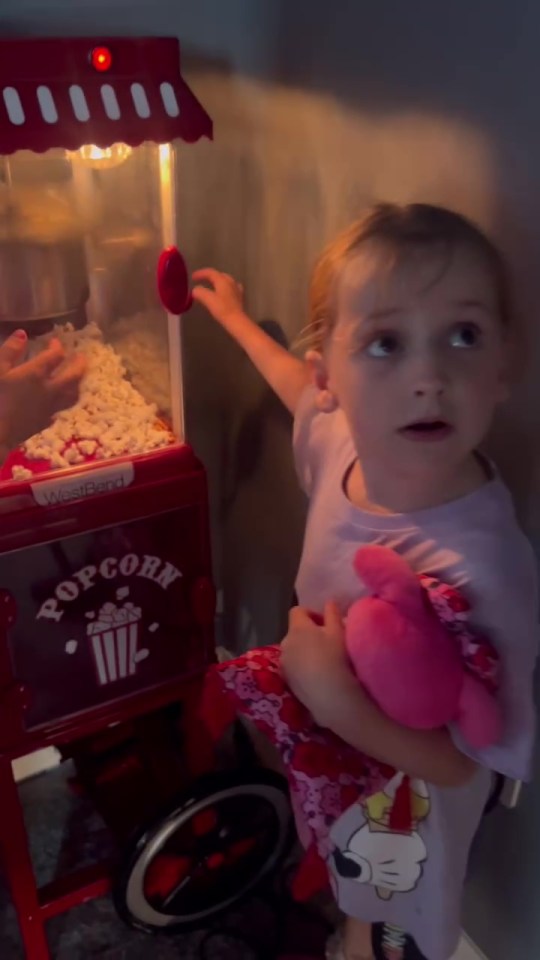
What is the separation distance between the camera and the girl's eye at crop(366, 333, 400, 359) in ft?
2.42

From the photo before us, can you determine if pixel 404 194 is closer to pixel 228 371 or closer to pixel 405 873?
pixel 228 371

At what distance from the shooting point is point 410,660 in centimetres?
71

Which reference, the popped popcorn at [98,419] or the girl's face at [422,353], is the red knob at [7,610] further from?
the girl's face at [422,353]

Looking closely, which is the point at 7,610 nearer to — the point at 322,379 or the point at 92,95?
the point at 322,379

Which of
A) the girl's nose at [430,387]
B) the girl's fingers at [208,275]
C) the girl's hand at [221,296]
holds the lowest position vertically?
the girl's hand at [221,296]

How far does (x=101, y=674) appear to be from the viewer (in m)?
1.06

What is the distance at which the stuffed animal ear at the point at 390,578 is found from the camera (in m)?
0.72

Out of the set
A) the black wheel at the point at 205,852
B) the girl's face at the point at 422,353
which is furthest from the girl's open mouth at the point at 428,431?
the black wheel at the point at 205,852

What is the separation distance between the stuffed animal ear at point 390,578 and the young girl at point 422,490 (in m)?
0.04

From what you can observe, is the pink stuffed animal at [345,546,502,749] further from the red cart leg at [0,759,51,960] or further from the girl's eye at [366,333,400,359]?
the red cart leg at [0,759,51,960]

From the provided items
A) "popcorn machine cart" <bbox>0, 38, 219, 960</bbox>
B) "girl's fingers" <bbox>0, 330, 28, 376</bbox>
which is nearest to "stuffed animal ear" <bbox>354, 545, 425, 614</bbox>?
"popcorn machine cart" <bbox>0, 38, 219, 960</bbox>

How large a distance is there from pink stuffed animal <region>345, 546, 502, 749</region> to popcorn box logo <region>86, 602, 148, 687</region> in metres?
0.37

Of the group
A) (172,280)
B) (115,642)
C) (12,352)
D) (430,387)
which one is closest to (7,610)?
(115,642)

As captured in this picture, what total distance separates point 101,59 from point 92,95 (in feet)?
0.12
